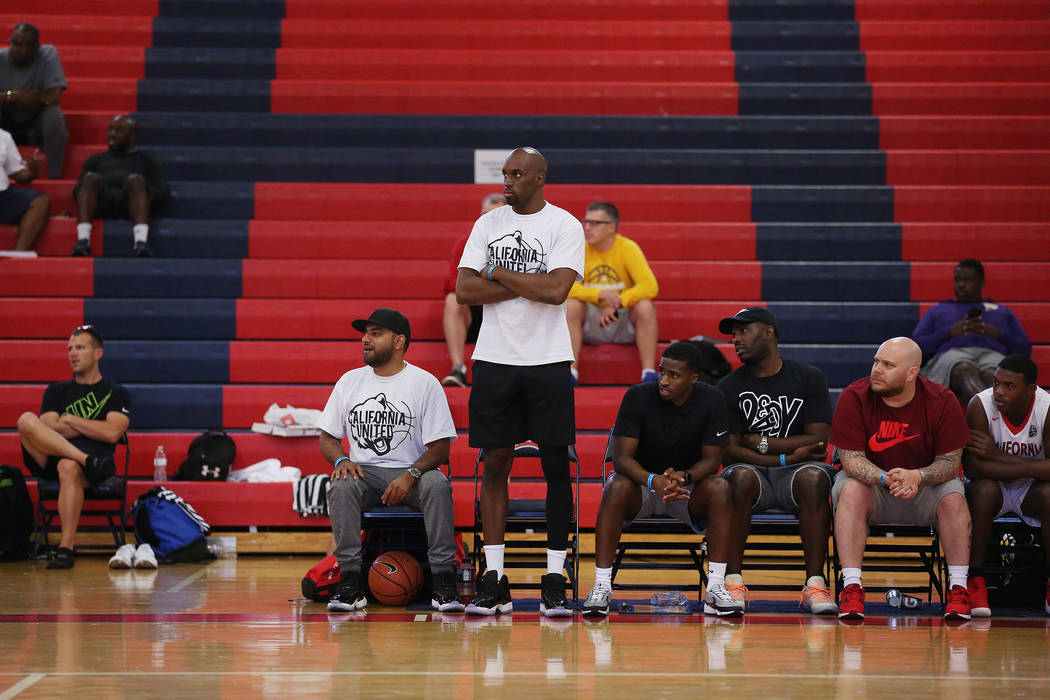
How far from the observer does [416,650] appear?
4.38m

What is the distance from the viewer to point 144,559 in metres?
6.45

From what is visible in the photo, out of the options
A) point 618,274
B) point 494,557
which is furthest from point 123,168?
point 494,557

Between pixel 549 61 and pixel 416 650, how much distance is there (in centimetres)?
676

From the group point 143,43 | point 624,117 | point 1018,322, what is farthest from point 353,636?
point 143,43

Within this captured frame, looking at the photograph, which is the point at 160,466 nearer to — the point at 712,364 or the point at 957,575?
the point at 712,364

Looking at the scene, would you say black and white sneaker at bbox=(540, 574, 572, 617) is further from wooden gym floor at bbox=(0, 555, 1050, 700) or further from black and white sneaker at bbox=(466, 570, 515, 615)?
black and white sneaker at bbox=(466, 570, 515, 615)

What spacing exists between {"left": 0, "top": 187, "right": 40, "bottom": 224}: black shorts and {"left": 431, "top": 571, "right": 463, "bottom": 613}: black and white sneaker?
196 inches

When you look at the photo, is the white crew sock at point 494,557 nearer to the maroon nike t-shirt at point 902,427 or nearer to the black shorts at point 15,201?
the maroon nike t-shirt at point 902,427

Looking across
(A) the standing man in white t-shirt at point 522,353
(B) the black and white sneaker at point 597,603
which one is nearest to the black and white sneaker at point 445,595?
(A) the standing man in white t-shirt at point 522,353

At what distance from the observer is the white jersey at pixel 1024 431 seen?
17.6 feet

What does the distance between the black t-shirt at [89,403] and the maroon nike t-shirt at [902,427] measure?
391 centimetres

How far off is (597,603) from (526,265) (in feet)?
4.63

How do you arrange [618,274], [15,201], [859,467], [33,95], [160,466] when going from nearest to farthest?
[859,467], [160,466], [618,274], [15,201], [33,95]

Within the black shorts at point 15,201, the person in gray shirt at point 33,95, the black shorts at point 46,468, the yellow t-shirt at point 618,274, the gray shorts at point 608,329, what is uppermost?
the person in gray shirt at point 33,95
